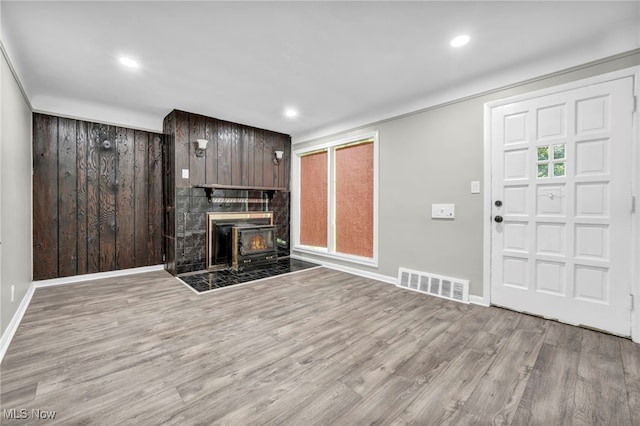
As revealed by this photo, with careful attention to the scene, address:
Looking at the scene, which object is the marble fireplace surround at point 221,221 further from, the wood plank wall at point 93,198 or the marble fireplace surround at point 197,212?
the wood plank wall at point 93,198

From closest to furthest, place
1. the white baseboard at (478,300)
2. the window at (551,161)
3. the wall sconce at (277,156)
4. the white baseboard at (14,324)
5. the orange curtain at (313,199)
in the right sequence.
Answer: the white baseboard at (14,324), the window at (551,161), the white baseboard at (478,300), the orange curtain at (313,199), the wall sconce at (277,156)

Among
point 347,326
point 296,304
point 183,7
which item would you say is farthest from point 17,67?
point 347,326

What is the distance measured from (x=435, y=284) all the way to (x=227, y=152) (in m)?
3.68

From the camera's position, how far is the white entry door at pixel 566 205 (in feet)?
7.19

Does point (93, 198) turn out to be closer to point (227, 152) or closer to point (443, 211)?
point (227, 152)

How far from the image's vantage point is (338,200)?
4594mm

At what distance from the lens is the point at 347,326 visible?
2.35 m

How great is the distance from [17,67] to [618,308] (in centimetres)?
574

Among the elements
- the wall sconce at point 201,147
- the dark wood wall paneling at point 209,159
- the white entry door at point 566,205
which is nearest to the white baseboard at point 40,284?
the dark wood wall paneling at point 209,159

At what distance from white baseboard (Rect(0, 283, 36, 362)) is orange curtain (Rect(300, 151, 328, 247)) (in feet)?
12.1

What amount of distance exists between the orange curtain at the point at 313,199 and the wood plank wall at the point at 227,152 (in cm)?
40

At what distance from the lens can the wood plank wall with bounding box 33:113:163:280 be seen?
344 centimetres

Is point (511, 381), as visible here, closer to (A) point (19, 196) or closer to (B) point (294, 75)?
(B) point (294, 75)

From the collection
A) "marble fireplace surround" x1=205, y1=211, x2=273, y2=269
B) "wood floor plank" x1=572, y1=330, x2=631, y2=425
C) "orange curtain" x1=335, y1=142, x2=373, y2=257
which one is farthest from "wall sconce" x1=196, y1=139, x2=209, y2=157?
"wood floor plank" x1=572, y1=330, x2=631, y2=425
